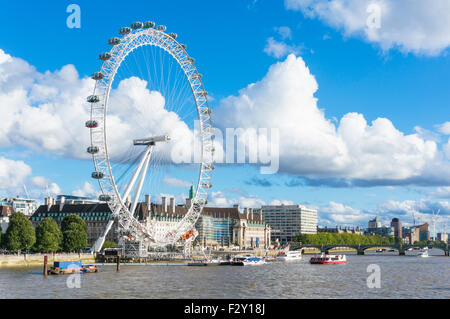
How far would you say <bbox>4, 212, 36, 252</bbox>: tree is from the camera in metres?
80.5

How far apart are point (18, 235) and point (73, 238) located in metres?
9.90

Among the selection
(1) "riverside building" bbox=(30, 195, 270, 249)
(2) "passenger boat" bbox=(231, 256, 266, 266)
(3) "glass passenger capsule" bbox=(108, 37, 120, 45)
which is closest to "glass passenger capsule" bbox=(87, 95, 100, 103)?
(3) "glass passenger capsule" bbox=(108, 37, 120, 45)

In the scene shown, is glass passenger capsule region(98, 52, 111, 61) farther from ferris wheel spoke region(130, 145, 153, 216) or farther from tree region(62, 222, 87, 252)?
tree region(62, 222, 87, 252)

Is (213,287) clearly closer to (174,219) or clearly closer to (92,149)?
(92,149)

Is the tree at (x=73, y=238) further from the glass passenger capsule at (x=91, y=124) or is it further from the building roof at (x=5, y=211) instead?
the building roof at (x=5, y=211)

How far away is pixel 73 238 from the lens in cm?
8881

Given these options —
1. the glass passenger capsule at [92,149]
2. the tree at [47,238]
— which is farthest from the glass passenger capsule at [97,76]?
the tree at [47,238]

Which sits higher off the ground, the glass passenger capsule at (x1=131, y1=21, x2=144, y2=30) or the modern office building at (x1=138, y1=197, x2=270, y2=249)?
the glass passenger capsule at (x1=131, y1=21, x2=144, y2=30)

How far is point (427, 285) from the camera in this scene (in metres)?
51.8

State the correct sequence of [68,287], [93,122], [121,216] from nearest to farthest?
1. [68,287]
2. [93,122]
3. [121,216]
